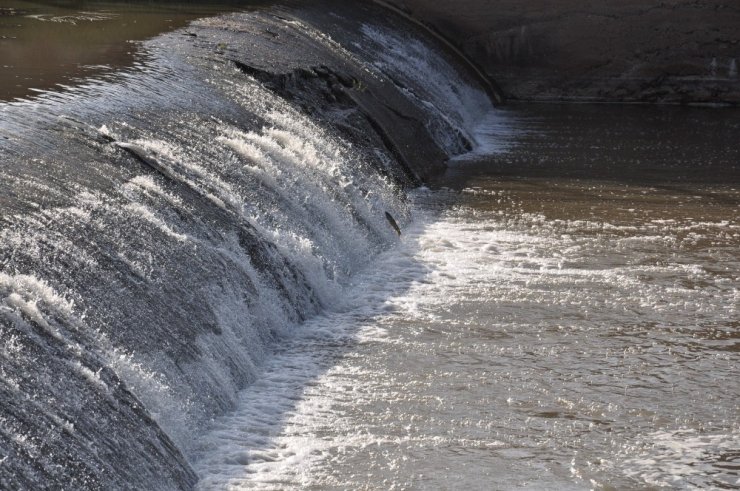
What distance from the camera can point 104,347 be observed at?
5047mm

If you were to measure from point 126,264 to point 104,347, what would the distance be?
76 cm

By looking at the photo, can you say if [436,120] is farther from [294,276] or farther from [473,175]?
[294,276]

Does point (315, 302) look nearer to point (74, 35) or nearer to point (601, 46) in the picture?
point (74, 35)

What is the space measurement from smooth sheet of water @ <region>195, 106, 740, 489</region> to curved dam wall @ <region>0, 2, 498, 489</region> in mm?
274

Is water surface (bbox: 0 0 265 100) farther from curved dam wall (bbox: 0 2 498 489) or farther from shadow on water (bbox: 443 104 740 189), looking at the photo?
shadow on water (bbox: 443 104 740 189)

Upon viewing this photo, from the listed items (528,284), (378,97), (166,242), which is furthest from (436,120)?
(166,242)

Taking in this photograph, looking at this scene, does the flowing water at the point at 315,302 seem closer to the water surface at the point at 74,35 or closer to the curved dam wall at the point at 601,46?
the water surface at the point at 74,35

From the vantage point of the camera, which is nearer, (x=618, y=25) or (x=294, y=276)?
(x=294, y=276)

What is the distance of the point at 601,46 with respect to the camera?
1783 centimetres

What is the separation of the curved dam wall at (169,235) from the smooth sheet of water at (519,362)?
10.8 inches

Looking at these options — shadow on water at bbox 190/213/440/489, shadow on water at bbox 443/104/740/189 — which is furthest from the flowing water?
shadow on water at bbox 443/104/740/189

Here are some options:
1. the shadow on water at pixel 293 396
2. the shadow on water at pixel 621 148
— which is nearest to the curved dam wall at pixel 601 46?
the shadow on water at pixel 621 148

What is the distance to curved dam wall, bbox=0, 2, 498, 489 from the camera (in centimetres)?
460

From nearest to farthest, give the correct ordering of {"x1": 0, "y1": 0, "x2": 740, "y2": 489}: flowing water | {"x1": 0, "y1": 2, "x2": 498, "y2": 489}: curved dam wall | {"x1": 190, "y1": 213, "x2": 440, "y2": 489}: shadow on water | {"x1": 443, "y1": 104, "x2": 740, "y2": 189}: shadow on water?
{"x1": 0, "y1": 2, "x2": 498, "y2": 489}: curved dam wall → {"x1": 0, "y1": 0, "x2": 740, "y2": 489}: flowing water → {"x1": 190, "y1": 213, "x2": 440, "y2": 489}: shadow on water → {"x1": 443, "y1": 104, "x2": 740, "y2": 189}: shadow on water
